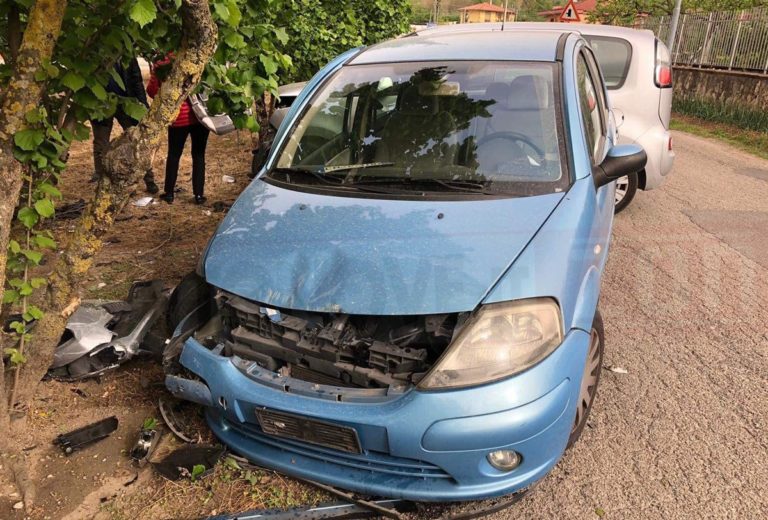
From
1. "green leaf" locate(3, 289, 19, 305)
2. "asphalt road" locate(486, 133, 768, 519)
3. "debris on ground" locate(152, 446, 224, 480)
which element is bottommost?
"debris on ground" locate(152, 446, 224, 480)

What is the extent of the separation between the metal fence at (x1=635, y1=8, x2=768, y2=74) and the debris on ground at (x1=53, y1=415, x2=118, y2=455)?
1424 centimetres

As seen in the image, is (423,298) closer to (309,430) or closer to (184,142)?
(309,430)

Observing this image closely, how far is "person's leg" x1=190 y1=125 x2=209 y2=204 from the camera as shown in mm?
5832

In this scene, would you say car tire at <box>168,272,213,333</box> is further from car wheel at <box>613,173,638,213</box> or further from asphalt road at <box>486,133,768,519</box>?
car wheel at <box>613,173,638,213</box>

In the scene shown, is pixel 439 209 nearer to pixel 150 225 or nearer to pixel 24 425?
pixel 24 425

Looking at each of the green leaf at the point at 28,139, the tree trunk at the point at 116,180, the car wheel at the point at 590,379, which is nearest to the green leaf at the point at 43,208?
the tree trunk at the point at 116,180

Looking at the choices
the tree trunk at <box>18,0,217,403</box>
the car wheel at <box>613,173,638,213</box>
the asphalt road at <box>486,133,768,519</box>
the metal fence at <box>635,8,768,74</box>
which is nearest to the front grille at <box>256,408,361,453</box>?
the asphalt road at <box>486,133,768,519</box>

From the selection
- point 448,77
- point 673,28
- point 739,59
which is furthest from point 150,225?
point 673,28

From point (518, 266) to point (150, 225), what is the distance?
4334mm

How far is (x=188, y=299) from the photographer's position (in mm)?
2816

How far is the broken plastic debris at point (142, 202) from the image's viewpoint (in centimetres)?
611

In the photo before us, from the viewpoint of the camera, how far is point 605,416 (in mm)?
2930

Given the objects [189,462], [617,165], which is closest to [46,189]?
[189,462]

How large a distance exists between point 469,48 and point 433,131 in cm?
74
